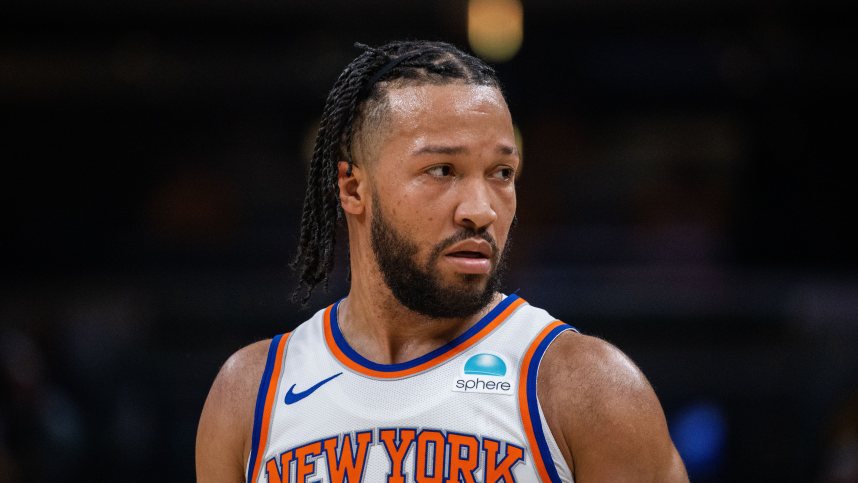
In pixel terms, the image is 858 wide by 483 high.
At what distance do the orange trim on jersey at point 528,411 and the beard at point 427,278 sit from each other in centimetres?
17

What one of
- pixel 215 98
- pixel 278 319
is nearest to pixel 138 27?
pixel 215 98

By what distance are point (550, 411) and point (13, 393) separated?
5.29m

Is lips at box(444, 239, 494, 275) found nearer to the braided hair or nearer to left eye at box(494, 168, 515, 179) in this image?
left eye at box(494, 168, 515, 179)

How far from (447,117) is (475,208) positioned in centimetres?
23

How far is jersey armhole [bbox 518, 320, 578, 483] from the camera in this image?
2.42 meters

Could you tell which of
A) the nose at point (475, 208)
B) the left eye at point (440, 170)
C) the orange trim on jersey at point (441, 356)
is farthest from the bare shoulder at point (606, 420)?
the left eye at point (440, 170)

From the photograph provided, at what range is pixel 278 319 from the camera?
6.84 metres

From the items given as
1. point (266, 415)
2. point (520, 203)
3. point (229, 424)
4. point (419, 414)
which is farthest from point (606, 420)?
point (520, 203)

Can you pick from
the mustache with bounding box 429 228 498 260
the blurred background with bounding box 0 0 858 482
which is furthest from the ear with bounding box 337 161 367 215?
the blurred background with bounding box 0 0 858 482

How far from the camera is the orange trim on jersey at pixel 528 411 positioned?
7.94 ft

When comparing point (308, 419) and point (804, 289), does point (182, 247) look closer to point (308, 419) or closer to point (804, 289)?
point (804, 289)

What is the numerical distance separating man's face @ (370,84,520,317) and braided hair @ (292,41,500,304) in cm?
5

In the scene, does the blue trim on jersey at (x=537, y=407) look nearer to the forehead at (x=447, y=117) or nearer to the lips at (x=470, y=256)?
the lips at (x=470, y=256)

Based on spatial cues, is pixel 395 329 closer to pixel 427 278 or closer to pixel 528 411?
pixel 427 278
